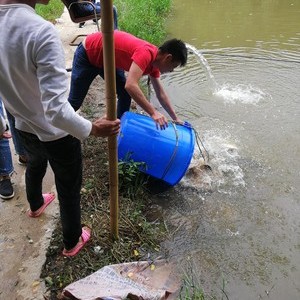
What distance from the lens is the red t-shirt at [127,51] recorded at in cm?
270

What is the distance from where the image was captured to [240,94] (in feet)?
17.6

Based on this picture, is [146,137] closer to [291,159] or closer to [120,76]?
[120,76]

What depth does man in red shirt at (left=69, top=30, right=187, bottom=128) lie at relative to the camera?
8.81 feet

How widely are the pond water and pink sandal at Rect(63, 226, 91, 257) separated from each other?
615mm

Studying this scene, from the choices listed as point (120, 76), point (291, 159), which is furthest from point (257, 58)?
point (120, 76)

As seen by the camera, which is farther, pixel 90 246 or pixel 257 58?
pixel 257 58

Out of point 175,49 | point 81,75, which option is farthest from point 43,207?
point 175,49

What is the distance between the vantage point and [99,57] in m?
2.92

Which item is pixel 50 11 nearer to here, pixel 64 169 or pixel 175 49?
pixel 175 49

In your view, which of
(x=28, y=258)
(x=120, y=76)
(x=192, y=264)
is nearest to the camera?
(x=28, y=258)

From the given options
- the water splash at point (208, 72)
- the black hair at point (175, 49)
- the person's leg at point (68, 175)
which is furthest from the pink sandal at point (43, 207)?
the water splash at point (208, 72)

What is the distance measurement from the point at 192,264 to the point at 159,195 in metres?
0.83

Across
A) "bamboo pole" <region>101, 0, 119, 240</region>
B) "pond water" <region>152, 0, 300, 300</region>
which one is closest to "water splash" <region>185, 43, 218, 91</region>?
"pond water" <region>152, 0, 300, 300</region>

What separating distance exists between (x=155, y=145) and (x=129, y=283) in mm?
1168
